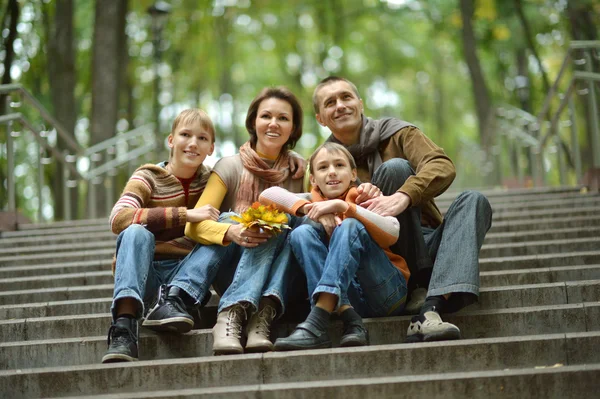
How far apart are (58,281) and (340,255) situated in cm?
240

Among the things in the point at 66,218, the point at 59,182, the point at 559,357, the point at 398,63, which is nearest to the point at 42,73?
the point at 59,182

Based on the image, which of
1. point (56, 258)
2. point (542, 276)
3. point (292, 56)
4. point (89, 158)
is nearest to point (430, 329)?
point (542, 276)

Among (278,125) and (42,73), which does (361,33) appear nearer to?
(42,73)

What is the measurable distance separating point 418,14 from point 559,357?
40.8 ft

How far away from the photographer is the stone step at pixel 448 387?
115 inches

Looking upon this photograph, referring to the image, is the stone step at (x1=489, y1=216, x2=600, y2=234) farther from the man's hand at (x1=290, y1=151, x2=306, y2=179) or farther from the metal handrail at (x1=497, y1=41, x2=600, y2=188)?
the man's hand at (x1=290, y1=151, x2=306, y2=179)

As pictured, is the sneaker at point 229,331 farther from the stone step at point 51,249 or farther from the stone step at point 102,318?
the stone step at point 51,249

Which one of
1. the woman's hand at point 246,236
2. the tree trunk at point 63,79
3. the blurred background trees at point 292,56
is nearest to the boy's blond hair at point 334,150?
the woman's hand at point 246,236

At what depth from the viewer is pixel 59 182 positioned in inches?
451

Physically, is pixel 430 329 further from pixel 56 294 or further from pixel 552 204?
pixel 552 204

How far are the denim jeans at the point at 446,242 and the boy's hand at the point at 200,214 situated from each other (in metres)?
0.90

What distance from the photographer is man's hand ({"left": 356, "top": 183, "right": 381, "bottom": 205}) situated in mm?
3699

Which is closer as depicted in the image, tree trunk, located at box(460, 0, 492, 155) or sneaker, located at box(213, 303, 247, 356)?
sneaker, located at box(213, 303, 247, 356)

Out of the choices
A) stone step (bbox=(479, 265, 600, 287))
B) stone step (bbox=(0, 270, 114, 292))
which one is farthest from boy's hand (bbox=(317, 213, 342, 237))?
stone step (bbox=(0, 270, 114, 292))
